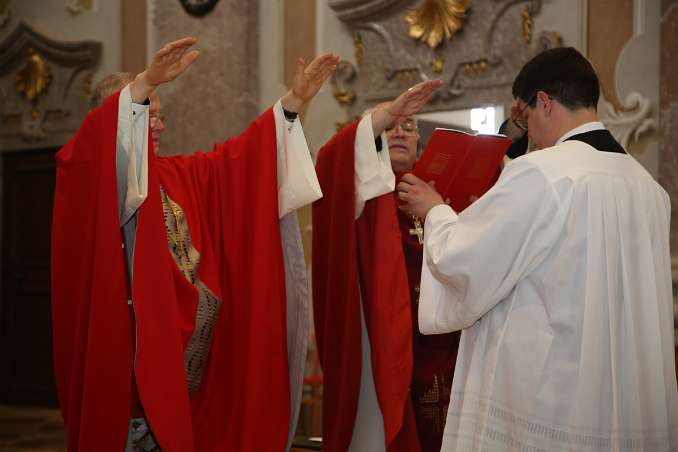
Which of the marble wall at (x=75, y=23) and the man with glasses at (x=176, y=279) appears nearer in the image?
the man with glasses at (x=176, y=279)

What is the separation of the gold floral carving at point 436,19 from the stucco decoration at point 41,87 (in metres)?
2.95

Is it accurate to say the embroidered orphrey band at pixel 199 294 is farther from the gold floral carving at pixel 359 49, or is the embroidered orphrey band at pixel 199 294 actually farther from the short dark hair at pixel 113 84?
the gold floral carving at pixel 359 49

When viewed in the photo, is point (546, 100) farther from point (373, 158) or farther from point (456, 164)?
point (373, 158)

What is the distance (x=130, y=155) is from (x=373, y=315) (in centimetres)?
111

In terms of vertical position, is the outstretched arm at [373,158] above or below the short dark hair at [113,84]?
below

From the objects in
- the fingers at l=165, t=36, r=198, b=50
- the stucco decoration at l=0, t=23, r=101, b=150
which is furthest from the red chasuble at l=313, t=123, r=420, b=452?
the stucco decoration at l=0, t=23, r=101, b=150

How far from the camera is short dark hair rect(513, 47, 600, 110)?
2.41m

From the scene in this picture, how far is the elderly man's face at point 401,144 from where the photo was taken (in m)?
3.75

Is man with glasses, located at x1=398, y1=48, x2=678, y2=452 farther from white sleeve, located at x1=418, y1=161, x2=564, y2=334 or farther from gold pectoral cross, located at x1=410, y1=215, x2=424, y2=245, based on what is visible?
gold pectoral cross, located at x1=410, y1=215, x2=424, y2=245

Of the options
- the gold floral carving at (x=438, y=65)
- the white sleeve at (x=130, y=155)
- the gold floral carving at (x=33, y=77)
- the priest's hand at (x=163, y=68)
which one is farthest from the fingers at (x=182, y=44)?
the gold floral carving at (x=33, y=77)

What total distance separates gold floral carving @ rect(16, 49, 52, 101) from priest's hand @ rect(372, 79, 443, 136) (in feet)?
16.6

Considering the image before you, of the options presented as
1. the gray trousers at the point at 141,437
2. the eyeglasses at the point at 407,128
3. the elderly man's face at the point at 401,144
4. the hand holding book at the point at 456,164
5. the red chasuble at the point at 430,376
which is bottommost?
the gray trousers at the point at 141,437

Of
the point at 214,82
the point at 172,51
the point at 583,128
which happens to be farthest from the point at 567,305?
the point at 214,82

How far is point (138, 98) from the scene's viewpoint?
10.3 ft
